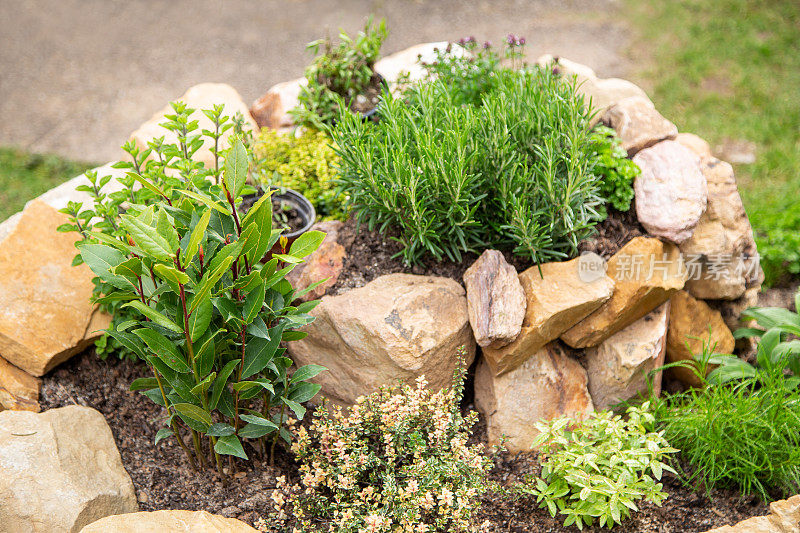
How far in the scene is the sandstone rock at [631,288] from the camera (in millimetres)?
3465

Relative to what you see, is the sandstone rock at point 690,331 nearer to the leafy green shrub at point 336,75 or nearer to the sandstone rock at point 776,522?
the sandstone rock at point 776,522

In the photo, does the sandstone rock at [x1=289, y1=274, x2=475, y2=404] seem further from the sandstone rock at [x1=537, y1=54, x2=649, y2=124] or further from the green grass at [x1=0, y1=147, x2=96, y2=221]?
the green grass at [x1=0, y1=147, x2=96, y2=221]

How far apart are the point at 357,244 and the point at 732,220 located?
2075mm

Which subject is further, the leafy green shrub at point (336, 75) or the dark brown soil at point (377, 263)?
the leafy green shrub at point (336, 75)

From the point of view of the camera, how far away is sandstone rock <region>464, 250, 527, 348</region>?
3.23 metres

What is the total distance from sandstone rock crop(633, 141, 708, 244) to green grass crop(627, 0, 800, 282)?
1361 mm

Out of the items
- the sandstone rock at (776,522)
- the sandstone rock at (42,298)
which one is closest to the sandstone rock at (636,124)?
the sandstone rock at (776,522)

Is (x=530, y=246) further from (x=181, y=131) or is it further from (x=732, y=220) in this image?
(x=181, y=131)

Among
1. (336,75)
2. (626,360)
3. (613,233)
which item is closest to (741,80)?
(613,233)

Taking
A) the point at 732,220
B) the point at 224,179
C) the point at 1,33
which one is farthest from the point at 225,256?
the point at 1,33

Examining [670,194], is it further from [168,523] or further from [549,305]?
[168,523]

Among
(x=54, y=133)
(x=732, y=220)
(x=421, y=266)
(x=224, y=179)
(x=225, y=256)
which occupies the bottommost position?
(x=54, y=133)

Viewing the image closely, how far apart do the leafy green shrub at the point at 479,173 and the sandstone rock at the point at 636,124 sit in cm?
48

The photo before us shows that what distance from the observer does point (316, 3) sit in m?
8.28
